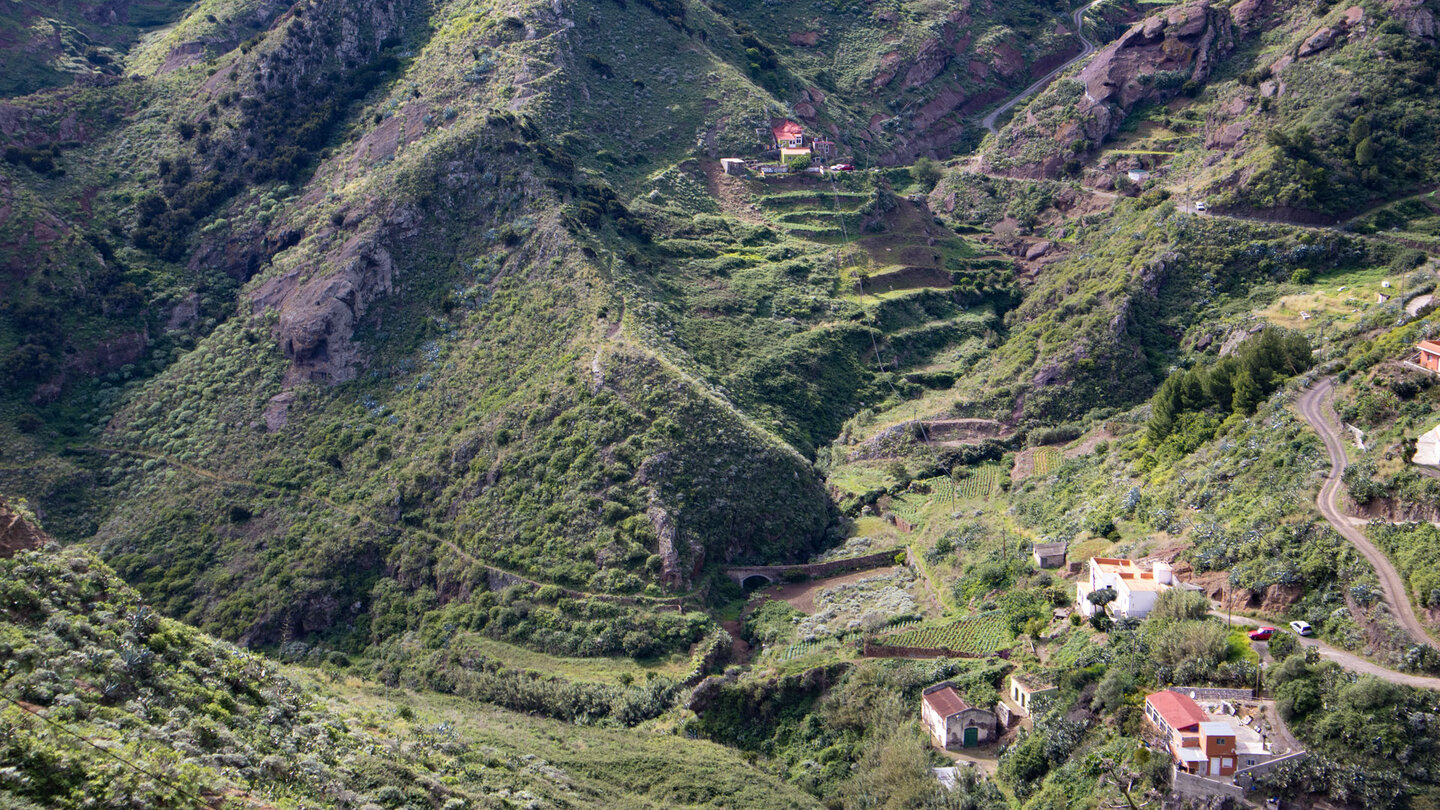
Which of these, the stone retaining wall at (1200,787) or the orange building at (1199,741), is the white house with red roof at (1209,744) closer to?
the orange building at (1199,741)

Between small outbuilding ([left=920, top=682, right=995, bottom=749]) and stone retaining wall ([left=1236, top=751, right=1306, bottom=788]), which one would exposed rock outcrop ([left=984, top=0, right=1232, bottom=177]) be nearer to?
small outbuilding ([left=920, top=682, right=995, bottom=749])

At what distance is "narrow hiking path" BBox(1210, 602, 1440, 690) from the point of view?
30.6 metres

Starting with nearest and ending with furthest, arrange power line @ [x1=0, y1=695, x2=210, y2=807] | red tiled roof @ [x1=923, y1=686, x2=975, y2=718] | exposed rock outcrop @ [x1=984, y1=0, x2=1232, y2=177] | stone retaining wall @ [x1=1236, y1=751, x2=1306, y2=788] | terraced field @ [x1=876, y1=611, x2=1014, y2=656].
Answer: power line @ [x1=0, y1=695, x2=210, y2=807] → stone retaining wall @ [x1=1236, y1=751, x2=1306, y2=788] → red tiled roof @ [x1=923, y1=686, x2=975, y2=718] → terraced field @ [x1=876, y1=611, x2=1014, y2=656] → exposed rock outcrop @ [x1=984, y1=0, x2=1232, y2=177]

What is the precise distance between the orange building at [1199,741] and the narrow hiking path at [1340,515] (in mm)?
6685

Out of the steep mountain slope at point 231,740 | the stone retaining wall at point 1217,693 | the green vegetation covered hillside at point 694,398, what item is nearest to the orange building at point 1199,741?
the stone retaining wall at point 1217,693

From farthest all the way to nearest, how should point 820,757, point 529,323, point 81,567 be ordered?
point 529,323 < point 820,757 < point 81,567

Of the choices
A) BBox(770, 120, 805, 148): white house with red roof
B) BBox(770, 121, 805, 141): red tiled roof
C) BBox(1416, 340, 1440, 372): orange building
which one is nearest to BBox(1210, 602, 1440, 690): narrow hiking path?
BBox(1416, 340, 1440, 372): orange building

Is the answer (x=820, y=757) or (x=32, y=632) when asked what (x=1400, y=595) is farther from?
(x=32, y=632)

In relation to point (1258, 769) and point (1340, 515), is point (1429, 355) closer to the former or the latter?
point (1340, 515)

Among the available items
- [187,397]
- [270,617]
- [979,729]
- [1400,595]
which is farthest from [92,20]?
[1400,595]

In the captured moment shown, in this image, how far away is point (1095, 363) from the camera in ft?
198

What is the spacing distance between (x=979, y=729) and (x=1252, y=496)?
14710 mm

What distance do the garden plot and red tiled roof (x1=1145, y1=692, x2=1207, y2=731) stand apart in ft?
44.5

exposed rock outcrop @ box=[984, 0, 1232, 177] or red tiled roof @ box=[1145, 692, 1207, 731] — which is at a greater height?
exposed rock outcrop @ box=[984, 0, 1232, 177]
